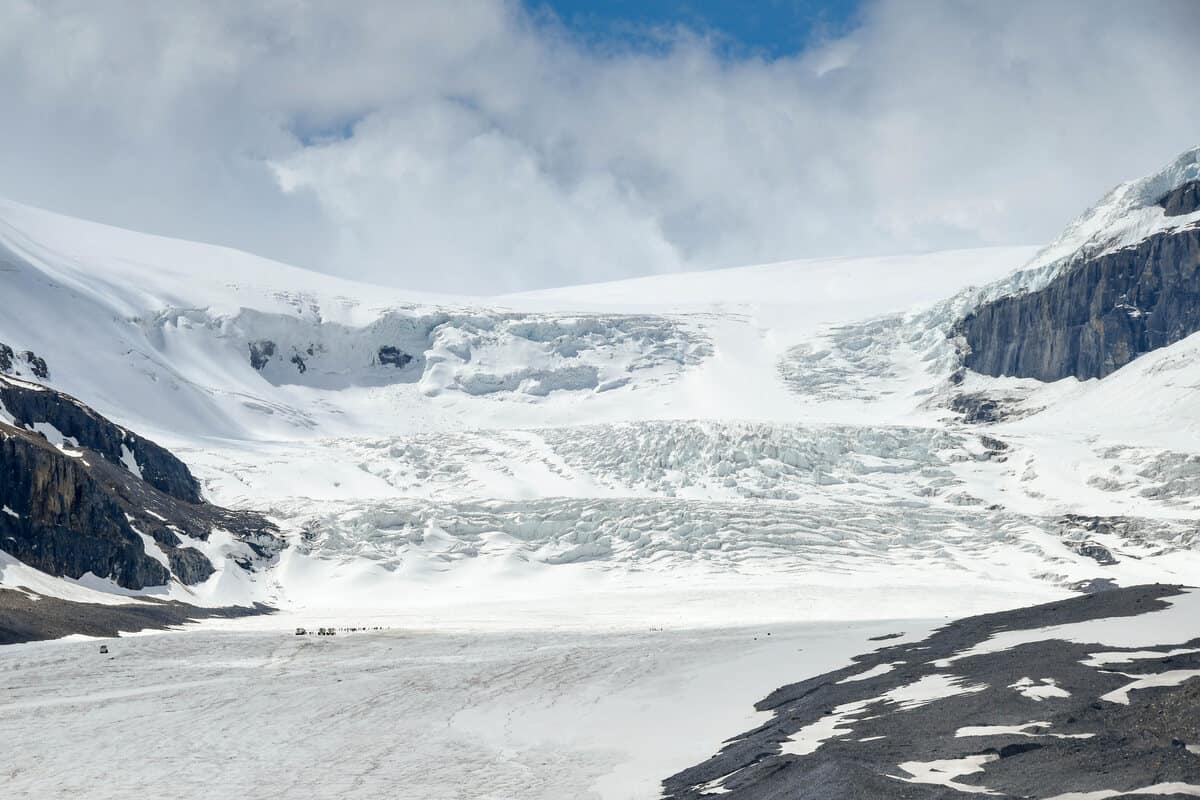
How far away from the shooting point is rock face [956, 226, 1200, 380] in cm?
16038

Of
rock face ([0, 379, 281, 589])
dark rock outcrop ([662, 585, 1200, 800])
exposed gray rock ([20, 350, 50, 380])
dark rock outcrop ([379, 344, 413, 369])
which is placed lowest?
dark rock outcrop ([662, 585, 1200, 800])

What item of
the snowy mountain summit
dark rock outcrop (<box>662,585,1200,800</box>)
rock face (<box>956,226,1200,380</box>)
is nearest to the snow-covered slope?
the snowy mountain summit

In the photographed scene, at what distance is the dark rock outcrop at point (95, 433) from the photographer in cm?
9019

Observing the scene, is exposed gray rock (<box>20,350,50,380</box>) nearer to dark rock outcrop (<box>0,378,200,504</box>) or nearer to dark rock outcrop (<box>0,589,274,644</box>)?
dark rock outcrop (<box>0,378,200,504</box>)

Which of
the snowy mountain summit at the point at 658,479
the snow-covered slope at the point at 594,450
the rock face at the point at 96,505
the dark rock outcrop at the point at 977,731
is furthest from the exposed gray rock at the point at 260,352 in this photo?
the dark rock outcrop at the point at 977,731

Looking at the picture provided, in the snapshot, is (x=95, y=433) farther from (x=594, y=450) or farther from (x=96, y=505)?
(x=594, y=450)

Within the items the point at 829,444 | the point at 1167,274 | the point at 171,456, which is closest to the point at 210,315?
the point at 171,456

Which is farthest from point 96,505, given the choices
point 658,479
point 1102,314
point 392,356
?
point 1102,314

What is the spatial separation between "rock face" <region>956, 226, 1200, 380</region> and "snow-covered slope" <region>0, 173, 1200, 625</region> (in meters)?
5.89

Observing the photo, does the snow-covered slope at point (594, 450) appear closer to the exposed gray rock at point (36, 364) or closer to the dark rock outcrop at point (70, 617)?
the exposed gray rock at point (36, 364)

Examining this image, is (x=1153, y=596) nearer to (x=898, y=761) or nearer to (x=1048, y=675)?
(x=1048, y=675)

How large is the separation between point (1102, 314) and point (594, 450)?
80.2 meters

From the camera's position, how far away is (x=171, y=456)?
10831 centimetres

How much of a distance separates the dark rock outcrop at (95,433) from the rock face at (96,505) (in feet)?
0.35
